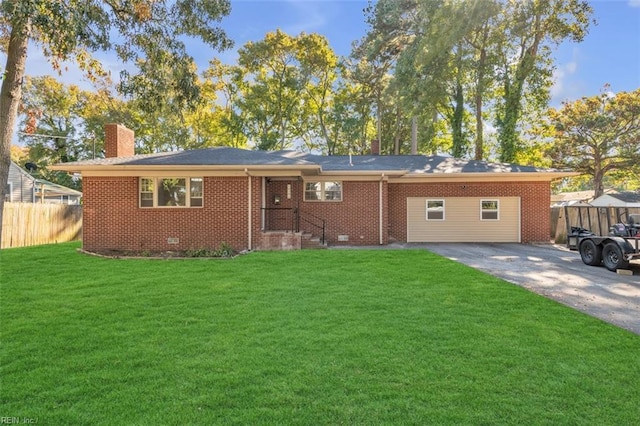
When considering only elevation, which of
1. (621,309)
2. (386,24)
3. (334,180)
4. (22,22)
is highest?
(386,24)

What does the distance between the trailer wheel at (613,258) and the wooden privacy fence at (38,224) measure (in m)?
18.6

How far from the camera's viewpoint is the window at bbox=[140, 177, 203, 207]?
1167 centimetres

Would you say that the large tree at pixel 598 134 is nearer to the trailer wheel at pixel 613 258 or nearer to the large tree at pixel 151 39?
the trailer wheel at pixel 613 258

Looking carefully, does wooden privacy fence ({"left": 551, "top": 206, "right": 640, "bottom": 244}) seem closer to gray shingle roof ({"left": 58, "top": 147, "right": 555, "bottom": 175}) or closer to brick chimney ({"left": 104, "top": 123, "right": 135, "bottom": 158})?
gray shingle roof ({"left": 58, "top": 147, "right": 555, "bottom": 175})

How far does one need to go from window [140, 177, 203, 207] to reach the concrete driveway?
8.36 m

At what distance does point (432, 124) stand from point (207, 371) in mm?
27755

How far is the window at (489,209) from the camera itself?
1462cm

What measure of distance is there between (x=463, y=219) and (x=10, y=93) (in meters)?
14.4

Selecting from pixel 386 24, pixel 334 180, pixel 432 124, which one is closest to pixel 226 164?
pixel 334 180

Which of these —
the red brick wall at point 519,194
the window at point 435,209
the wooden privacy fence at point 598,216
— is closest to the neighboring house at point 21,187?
the red brick wall at point 519,194

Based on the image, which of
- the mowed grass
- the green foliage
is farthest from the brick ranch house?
the mowed grass

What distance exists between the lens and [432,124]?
27.8m

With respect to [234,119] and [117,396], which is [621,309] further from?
[234,119]

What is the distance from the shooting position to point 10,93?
173 inches
